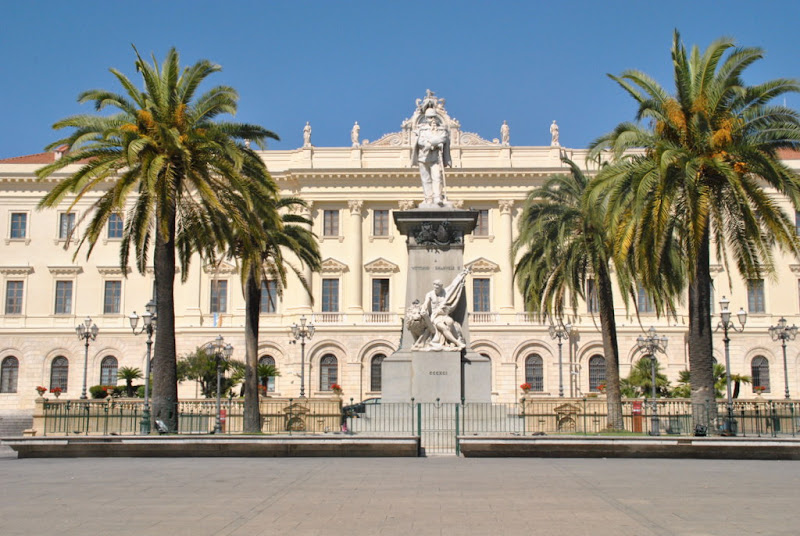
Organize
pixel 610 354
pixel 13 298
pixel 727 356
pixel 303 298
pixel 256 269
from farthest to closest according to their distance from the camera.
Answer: pixel 13 298
pixel 303 298
pixel 727 356
pixel 610 354
pixel 256 269

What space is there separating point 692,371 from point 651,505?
11.7 m

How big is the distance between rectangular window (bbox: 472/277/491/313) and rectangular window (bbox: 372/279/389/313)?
5.32m

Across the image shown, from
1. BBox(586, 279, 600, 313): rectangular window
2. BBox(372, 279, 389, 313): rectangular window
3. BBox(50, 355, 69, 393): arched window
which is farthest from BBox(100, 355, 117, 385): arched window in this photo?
BBox(586, 279, 600, 313): rectangular window

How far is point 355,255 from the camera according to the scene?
5381 centimetres

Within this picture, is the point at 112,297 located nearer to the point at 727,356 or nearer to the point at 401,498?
the point at 727,356

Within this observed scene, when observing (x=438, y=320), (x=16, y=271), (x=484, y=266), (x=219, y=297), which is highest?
(x=484, y=266)

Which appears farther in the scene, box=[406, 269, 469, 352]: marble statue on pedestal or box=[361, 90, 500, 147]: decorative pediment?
box=[361, 90, 500, 147]: decorative pediment

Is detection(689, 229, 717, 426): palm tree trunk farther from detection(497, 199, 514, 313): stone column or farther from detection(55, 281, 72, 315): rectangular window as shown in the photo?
detection(55, 281, 72, 315): rectangular window

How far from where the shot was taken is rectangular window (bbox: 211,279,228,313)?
53.6 meters

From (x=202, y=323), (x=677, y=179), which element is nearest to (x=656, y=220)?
(x=677, y=179)

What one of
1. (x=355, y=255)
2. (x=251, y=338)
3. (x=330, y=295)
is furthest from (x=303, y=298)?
(x=251, y=338)

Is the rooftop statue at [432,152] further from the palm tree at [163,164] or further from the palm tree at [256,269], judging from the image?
the palm tree at [256,269]

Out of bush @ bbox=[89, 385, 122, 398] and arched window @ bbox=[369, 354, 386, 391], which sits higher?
arched window @ bbox=[369, 354, 386, 391]

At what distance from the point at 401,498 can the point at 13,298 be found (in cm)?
4958
